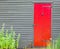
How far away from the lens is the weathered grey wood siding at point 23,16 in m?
12.9

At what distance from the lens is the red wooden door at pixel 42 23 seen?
1290cm

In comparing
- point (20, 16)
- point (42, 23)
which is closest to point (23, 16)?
point (20, 16)

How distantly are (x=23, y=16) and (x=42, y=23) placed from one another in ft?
3.45

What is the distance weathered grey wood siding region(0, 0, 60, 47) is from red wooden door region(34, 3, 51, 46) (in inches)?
8.2

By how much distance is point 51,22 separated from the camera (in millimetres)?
12891

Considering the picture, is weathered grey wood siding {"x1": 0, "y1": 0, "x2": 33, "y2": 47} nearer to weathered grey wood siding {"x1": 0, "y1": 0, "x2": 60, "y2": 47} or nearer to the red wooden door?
weathered grey wood siding {"x1": 0, "y1": 0, "x2": 60, "y2": 47}

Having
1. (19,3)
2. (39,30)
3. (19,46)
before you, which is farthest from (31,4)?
(19,46)

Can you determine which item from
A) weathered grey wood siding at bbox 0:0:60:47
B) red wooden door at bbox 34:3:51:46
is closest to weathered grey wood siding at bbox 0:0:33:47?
weathered grey wood siding at bbox 0:0:60:47

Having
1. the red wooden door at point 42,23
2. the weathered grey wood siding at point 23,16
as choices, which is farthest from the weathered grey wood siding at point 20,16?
the red wooden door at point 42,23

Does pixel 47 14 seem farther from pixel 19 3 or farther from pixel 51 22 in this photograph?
pixel 19 3

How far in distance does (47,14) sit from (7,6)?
212 cm

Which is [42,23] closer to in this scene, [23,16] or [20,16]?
[23,16]

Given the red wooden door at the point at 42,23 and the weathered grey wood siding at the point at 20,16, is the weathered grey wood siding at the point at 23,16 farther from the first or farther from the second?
the red wooden door at the point at 42,23

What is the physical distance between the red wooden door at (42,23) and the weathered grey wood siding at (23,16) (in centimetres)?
21
